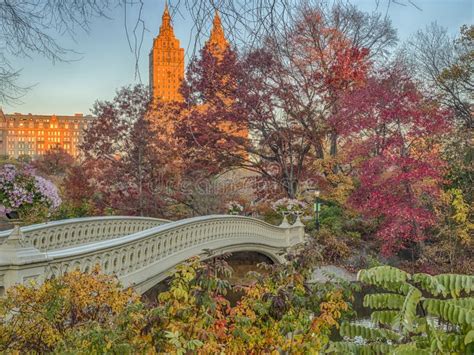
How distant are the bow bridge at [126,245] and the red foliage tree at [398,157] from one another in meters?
3.88

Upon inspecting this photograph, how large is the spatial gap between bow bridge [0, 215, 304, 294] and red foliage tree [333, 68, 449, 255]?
3.88 metres

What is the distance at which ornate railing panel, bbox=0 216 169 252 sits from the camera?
8.73 m

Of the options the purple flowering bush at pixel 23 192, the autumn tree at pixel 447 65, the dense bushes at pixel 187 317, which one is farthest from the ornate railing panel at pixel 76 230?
the autumn tree at pixel 447 65

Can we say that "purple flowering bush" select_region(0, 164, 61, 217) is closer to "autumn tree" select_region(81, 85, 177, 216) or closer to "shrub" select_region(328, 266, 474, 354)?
"shrub" select_region(328, 266, 474, 354)

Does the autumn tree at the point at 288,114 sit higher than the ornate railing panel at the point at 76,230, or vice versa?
the autumn tree at the point at 288,114

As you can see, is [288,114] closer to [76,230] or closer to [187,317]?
[76,230]

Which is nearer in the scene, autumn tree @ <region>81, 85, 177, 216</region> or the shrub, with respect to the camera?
the shrub

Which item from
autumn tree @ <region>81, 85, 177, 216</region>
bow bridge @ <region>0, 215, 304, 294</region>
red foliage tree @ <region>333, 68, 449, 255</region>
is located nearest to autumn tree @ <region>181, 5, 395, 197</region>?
autumn tree @ <region>81, 85, 177, 216</region>

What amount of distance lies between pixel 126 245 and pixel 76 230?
3.41 metres

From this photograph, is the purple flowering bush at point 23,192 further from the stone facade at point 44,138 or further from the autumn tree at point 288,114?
the stone facade at point 44,138

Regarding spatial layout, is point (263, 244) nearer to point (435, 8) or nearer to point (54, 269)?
point (54, 269)

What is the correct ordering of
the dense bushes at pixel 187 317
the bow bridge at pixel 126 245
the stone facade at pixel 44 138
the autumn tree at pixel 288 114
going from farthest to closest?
the stone facade at pixel 44 138, the autumn tree at pixel 288 114, the bow bridge at pixel 126 245, the dense bushes at pixel 187 317

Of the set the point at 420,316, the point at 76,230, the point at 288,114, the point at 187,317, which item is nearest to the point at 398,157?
the point at 288,114

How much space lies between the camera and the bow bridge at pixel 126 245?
16.0ft
